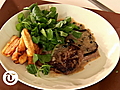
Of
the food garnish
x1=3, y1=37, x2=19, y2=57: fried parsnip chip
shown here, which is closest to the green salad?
the food garnish

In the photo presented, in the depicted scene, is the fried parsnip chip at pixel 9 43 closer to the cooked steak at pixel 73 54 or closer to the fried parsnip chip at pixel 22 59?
the fried parsnip chip at pixel 22 59

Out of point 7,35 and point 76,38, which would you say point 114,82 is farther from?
point 7,35

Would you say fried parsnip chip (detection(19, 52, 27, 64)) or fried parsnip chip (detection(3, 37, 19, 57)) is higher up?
fried parsnip chip (detection(3, 37, 19, 57))

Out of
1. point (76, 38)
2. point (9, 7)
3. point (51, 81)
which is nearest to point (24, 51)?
point (51, 81)

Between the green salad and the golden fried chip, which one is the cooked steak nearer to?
the green salad

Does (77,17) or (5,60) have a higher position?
(77,17)

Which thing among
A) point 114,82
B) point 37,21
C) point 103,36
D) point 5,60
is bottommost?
point 114,82

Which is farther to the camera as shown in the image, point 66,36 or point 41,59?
point 66,36
